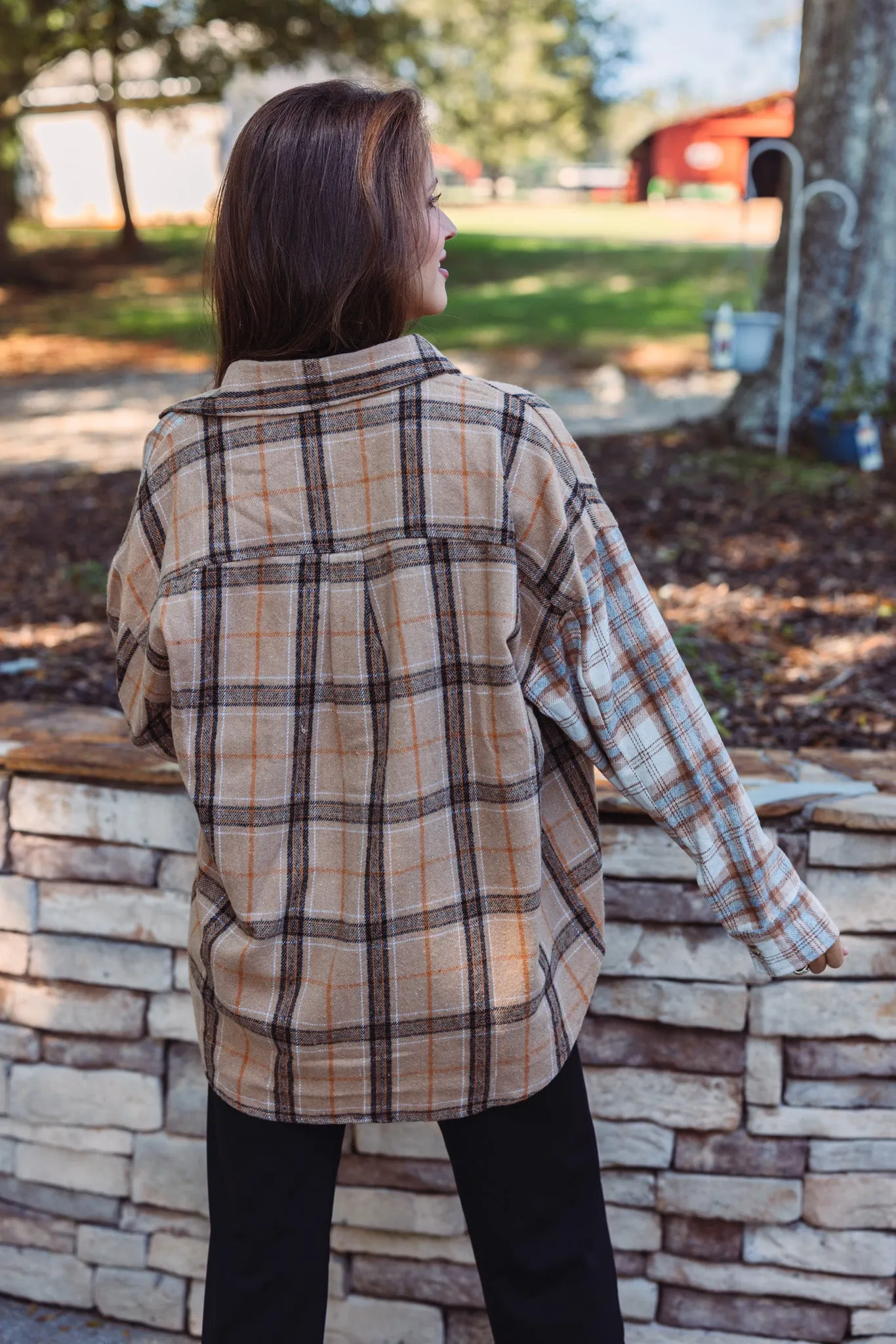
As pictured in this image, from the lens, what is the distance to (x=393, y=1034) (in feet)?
4.55

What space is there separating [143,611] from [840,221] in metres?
4.86

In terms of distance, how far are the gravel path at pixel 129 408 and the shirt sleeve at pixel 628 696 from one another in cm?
493

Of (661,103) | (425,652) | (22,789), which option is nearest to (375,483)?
(425,652)

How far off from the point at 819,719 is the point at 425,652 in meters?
1.67

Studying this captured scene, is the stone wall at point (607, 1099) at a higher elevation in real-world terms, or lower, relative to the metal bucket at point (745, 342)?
lower

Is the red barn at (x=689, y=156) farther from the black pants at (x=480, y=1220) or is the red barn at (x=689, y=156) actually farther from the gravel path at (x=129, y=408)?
the black pants at (x=480, y=1220)

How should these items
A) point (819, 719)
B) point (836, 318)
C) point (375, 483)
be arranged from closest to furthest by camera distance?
point (375, 483)
point (819, 719)
point (836, 318)

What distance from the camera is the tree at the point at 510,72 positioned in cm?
2186

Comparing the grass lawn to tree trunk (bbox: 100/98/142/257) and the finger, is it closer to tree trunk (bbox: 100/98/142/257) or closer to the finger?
tree trunk (bbox: 100/98/142/257)

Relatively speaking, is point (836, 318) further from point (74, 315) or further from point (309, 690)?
point (74, 315)

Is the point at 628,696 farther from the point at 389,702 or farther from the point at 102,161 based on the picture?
the point at 102,161

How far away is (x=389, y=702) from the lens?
4.43 ft

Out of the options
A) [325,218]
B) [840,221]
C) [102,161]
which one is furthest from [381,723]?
[102,161]

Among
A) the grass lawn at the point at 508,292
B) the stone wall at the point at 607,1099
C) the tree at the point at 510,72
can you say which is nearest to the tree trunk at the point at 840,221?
the stone wall at the point at 607,1099
